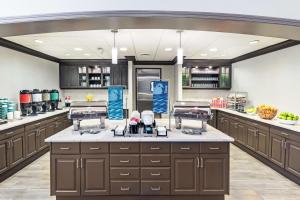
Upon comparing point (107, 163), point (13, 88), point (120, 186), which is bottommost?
point (120, 186)

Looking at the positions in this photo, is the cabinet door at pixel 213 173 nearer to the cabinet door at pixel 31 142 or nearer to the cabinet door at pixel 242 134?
the cabinet door at pixel 242 134

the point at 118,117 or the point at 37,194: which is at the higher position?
the point at 118,117

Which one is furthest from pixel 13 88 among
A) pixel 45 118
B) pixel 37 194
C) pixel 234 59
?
pixel 234 59

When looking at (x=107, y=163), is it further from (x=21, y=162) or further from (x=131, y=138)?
(x=21, y=162)

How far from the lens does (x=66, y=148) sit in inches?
122

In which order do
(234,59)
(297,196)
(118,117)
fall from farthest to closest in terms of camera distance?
1. (234,59)
2. (118,117)
3. (297,196)

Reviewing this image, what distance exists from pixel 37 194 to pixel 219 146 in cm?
270

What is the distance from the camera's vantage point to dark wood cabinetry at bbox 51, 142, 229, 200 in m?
3.12

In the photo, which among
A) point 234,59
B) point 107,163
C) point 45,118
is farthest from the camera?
point 234,59

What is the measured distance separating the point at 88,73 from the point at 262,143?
581cm

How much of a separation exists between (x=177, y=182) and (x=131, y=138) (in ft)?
2.74

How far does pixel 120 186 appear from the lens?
3123 millimetres

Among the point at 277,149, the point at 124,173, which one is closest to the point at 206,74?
the point at 277,149

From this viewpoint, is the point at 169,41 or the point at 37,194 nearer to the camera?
the point at 37,194
